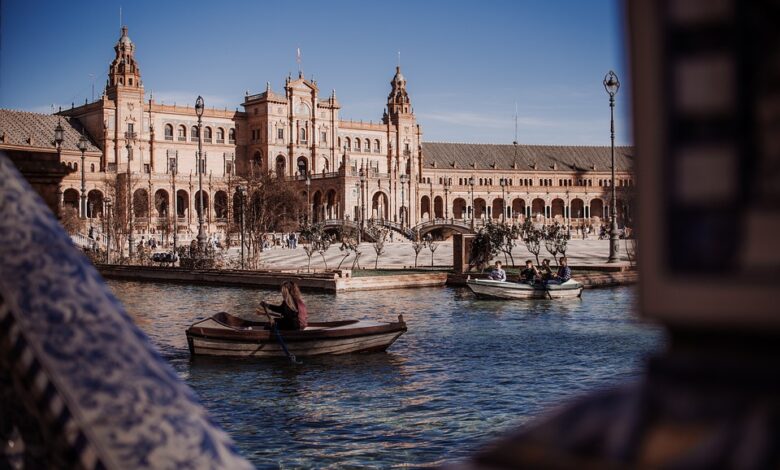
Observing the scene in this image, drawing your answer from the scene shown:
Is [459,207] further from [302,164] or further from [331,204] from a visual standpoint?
[331,204]

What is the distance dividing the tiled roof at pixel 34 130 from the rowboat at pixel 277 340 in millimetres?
69662

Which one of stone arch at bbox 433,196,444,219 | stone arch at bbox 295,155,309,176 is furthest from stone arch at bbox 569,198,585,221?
stone arch at bbox 295,155,309,176

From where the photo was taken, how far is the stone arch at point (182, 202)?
85062mm

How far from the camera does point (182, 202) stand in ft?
284

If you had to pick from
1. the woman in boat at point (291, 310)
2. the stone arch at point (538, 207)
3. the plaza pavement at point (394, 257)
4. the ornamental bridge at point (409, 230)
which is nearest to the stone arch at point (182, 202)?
the ornamental bridge at point (409, 230)

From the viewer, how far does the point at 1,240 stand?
6.09 feet

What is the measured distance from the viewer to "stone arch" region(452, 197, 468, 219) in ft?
352

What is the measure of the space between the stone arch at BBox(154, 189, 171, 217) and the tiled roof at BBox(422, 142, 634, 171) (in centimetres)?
3650

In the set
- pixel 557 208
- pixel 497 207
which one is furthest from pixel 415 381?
pixel 557 208

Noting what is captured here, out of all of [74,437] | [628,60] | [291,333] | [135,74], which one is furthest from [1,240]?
[135,74]

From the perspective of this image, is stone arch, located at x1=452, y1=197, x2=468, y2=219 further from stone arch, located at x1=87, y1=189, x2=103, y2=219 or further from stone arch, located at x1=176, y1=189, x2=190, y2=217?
stone arch, located at x1=87, y1=189, x2=103, y2=219

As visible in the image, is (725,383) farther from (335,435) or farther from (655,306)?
(335,435)

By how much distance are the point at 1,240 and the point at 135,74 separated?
92083mm

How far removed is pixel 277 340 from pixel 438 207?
91.0 metres
